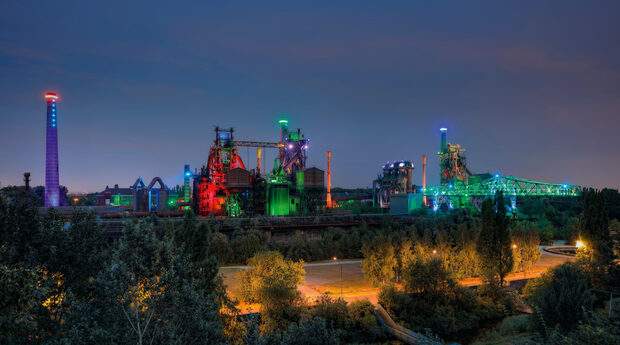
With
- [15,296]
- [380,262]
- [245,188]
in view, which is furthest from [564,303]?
[245,188]

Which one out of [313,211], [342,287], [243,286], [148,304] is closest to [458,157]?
[313,211]

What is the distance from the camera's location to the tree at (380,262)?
3269 centimetres

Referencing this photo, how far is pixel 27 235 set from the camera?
13.7 metres

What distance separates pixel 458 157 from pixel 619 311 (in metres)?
96.8

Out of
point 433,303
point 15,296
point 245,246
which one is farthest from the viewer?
point 245,246

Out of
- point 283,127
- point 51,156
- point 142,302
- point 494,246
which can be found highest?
point 283,127

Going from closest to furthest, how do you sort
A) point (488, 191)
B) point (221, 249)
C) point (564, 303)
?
point (564, 303) < point (221, 249) < point (488, 191)

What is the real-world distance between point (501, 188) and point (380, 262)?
2732 inches

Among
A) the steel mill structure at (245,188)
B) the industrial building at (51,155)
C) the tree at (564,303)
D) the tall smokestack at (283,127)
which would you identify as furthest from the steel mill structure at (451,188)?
the industrial building at (51,155)

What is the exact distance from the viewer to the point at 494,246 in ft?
111

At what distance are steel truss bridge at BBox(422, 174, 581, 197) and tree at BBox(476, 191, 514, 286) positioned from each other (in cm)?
5647

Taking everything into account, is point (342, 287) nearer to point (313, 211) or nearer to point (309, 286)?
point (309, 286)

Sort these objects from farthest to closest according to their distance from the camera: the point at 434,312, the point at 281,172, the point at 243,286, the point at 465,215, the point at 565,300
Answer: the point at 281,172 → the point at 465,215 → the point at 434,312 → the point at 243,286 → the point at 565,300

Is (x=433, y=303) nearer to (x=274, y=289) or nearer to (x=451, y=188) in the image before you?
(x=274, y=289)
